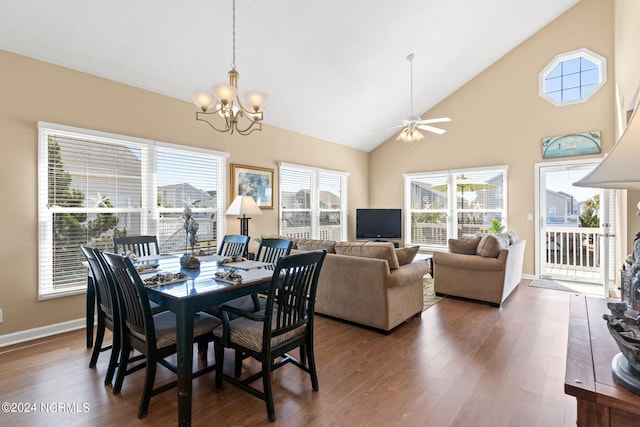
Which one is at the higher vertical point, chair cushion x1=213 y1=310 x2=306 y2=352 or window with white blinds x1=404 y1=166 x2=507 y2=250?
window with white blinds x1=404 y1=166 x2=507 y2=250

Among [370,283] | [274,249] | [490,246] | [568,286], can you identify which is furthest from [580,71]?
[274,249]

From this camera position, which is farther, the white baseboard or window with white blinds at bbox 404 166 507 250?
window with white blinds at bbox 404 166 507 250

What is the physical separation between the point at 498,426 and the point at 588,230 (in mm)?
4988

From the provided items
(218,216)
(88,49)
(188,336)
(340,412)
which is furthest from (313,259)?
(88,49)

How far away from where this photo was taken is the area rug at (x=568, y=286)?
4.96 m

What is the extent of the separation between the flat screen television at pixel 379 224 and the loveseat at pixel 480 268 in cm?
226

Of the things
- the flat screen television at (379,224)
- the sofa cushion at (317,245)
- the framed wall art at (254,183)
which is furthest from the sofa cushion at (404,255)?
the flat screen television at (379,224)

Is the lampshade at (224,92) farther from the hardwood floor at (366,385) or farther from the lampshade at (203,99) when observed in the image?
the hardwood floor at (366,385)

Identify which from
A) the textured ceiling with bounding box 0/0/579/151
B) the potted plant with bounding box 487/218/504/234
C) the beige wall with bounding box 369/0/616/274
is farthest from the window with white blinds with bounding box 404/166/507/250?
the textured ceiling with bounding box 0/0/579/151

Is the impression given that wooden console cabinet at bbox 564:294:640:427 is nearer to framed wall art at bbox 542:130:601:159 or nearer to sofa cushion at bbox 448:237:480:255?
sofa cushion at bbox 448:237:480:255

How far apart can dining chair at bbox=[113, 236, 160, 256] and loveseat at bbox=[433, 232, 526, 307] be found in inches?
149

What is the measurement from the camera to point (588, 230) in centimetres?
536

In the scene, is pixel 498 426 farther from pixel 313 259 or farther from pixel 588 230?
pixel 588 230

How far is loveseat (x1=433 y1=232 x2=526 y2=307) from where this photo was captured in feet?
13.5
